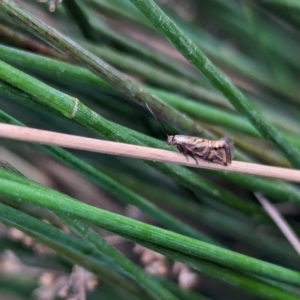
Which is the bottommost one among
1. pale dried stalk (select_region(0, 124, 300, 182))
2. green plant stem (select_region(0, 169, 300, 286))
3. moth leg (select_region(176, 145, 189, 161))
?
green plant stem (select_region(0, 169, 300, 286))

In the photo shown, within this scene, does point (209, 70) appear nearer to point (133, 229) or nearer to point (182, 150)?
point (182, 150)

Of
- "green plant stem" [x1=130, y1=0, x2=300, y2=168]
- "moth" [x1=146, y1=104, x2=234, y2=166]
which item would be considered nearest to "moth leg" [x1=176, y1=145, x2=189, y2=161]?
"moth" [x1=146, y1=104, x2=234, y2=166]

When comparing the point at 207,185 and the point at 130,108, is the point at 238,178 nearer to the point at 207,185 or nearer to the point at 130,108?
the point at 207,185

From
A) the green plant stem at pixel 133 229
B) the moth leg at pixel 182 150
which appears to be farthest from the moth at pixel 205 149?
the green plant stem at pixel 133 229

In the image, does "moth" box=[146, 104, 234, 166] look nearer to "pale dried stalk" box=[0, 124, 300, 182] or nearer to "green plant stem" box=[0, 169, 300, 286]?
"pale dried stalk" box=[0, 124, 300, 182]

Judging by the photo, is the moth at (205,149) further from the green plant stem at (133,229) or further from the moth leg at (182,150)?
the green plant stem at (133,229)

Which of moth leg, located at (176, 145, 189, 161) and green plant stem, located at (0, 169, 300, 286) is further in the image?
moth leg, located at (176, 145, 189, 161)

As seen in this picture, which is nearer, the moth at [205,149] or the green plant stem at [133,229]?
the green plant stem at [133,229]
